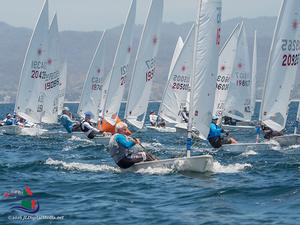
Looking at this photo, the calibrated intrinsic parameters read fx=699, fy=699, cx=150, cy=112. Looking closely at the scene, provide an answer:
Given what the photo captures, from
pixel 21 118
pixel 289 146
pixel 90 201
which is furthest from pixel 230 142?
pixel 21 118

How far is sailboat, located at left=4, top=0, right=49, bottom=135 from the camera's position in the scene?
115 ft

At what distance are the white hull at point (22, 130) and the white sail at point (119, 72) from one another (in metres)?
3.44

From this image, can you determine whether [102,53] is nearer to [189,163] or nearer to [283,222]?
[189,163]

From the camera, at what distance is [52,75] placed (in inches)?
1442

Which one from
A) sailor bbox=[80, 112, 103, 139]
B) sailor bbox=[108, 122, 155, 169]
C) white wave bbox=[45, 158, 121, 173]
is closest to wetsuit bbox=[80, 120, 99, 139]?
sailor bbox=[80, 112, 103, 139]

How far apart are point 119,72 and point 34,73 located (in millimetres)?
4544

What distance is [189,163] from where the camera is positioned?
57.3 feet

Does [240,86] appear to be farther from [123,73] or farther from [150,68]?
[150,68]

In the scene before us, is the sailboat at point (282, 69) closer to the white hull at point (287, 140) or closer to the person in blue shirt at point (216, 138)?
the white hull at point (287, 140)

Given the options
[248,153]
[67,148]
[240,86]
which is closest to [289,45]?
[248,153]

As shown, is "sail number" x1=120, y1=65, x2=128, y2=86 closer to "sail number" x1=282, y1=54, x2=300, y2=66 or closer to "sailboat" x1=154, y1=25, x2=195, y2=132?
"sailboat" x1=154, y1=25, x2=195, y2=132

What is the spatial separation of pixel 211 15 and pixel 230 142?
7804mm

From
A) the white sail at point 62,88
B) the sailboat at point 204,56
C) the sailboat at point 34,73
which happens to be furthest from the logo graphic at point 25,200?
the white sail at point 62,88

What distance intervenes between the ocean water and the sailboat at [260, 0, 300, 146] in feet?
9.81
